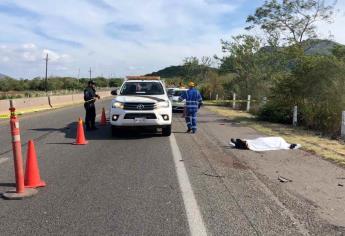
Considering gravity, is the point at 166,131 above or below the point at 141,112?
below

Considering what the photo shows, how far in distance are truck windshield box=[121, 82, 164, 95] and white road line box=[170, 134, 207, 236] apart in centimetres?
584

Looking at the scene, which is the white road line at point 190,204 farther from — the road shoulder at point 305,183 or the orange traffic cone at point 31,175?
the orange traffic cone at point 31,175

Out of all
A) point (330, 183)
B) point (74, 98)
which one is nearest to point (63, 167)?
point (330, 183)

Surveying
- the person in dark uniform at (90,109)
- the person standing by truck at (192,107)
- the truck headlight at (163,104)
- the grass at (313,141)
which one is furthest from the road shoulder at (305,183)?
the person in dark uniform at (90,109)

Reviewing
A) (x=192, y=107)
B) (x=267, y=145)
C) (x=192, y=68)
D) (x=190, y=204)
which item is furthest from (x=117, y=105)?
(x=192, y=68)

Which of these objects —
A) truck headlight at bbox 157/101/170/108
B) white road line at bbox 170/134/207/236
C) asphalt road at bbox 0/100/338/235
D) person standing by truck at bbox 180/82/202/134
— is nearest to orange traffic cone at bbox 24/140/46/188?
asphalt road at bbox 0/100/338/235

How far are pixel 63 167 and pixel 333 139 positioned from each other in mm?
9188

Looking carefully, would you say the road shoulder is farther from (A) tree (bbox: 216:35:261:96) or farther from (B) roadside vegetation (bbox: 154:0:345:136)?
(A) tree (bbox: 216:35:261:96)

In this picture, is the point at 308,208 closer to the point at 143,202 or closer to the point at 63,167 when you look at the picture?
the point at 143,202

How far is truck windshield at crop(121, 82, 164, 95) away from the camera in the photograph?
1605 centimetres

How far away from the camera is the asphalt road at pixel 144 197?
5629 millimetres

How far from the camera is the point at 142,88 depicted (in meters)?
16.1

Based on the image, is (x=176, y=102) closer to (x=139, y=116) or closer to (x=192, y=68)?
(x=139, y=116)

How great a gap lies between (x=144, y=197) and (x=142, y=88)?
30.5 feet
